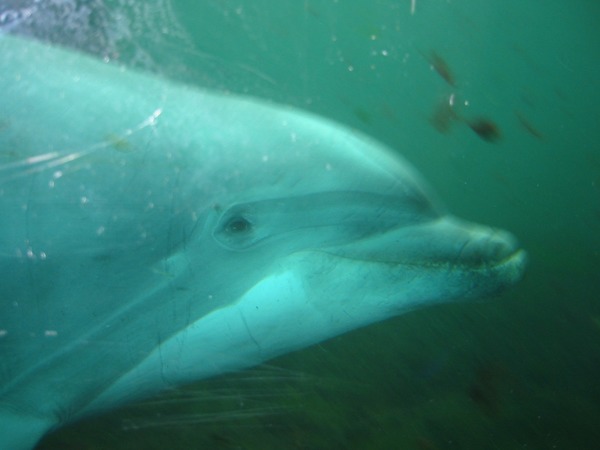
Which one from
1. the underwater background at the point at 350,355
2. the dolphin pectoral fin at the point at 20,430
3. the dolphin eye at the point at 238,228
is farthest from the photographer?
the underwater background at the point at 350,355

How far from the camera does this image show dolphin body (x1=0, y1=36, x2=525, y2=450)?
6.42 feet

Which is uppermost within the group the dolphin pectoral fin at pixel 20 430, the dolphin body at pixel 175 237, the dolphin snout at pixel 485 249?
the dolphin body at pixel 175 237

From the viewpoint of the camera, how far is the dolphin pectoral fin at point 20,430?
86.7 inches

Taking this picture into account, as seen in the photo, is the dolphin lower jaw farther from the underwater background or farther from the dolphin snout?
the underwater background

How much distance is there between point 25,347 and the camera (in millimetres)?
2041

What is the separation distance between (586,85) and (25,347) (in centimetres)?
5055

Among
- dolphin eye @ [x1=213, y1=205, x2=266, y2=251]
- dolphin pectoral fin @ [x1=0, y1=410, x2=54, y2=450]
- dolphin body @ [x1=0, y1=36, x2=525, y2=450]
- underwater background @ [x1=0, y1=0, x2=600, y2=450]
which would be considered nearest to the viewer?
dolphin body @ [x1=0, y1=36, x2=525, y2=450]

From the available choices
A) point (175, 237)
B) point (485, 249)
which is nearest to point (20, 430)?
point (175, 237)

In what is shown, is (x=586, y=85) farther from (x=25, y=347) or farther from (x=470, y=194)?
(x=25, y=347)

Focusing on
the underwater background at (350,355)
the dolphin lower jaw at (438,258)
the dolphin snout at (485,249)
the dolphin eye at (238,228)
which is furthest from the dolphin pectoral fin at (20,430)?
the dolphin snout at (485,249)

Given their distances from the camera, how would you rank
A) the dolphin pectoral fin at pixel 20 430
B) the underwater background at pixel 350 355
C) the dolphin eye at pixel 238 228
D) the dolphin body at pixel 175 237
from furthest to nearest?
1. the underwater background at pixel 350 355
2. the dolphin pectoral fin at pixel 20 430
3. the dolphin eye at pixel 238 228
4. the dolphin body at pixel 175 237

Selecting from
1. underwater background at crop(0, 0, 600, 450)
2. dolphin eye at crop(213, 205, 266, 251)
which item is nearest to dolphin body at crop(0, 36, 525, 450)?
dolphin eye at crop(213, 205, 266, 251)

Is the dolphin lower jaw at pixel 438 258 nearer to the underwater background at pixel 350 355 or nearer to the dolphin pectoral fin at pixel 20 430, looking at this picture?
the underwater background at pixel 350 355

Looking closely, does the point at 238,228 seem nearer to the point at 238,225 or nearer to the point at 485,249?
the point at 238,225
